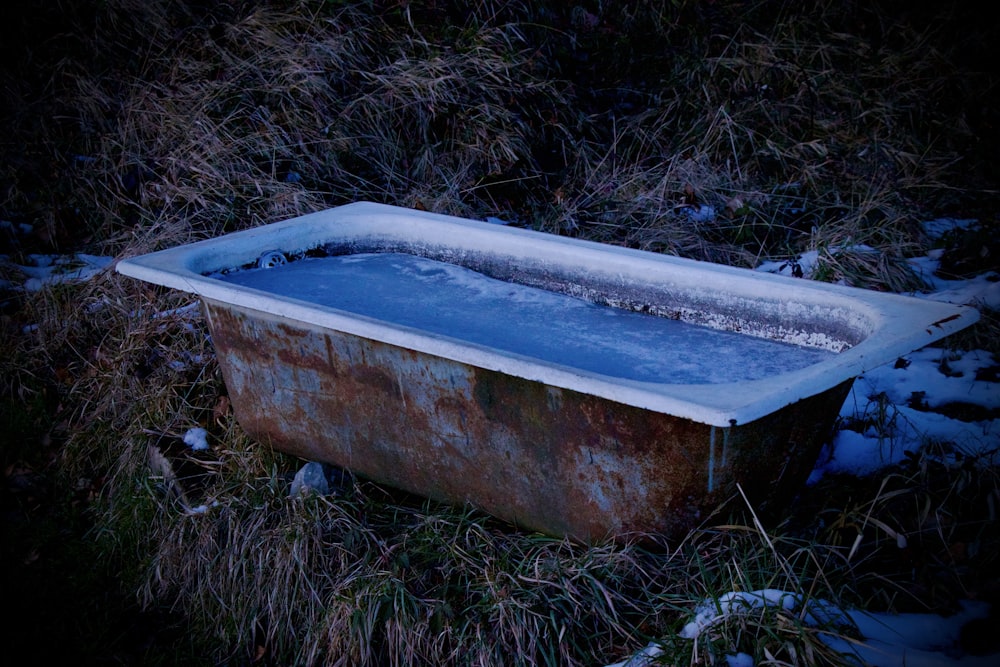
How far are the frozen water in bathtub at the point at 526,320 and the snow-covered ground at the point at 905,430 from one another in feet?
1.41

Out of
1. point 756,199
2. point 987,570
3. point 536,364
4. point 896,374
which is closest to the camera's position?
point 536,364

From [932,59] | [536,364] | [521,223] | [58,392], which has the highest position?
[932,59]

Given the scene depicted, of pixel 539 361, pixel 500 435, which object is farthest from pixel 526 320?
pixel 539 361

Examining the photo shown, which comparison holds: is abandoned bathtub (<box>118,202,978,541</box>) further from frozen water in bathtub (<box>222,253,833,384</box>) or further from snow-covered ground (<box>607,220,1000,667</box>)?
snow-covered ground (<box>607,220,1000,667</box>)

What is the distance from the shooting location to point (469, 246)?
2.67 metres

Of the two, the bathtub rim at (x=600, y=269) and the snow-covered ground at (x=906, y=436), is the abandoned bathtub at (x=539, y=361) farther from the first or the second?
the snow-covered ground at (x=906, y=436)

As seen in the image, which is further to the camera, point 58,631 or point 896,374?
point 896,374

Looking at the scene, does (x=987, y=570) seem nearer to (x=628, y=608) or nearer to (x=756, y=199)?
(x=628, y=608)

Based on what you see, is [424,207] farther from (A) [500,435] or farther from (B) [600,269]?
(A) [500,435]

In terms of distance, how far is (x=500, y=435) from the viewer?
183cm

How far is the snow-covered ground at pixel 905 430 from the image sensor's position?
1517mm

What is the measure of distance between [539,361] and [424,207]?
2286 mm

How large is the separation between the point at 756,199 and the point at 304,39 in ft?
7.75

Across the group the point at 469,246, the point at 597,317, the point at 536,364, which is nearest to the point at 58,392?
the point at 469,246
